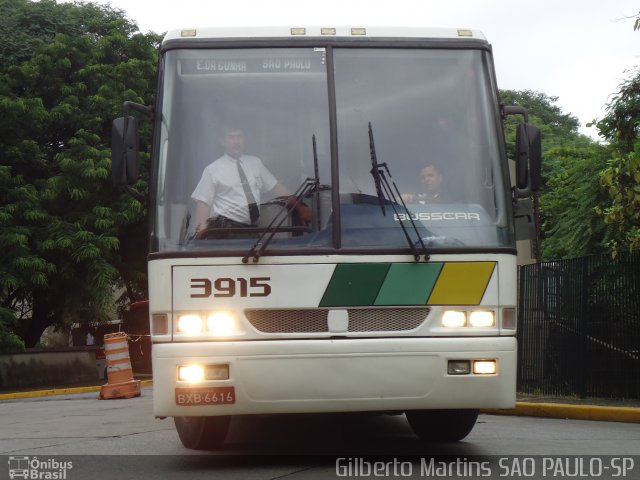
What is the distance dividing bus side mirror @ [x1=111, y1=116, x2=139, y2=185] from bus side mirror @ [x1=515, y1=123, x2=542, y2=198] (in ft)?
9.16

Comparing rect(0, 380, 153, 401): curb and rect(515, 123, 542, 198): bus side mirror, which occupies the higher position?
rect(515, 123, 542, 198): bus side mirror

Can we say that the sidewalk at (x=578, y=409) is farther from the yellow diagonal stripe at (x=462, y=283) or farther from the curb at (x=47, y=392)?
the curb at (x=47, y=392)

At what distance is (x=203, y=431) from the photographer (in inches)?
335

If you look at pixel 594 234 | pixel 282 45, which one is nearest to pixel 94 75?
pixel 594 234

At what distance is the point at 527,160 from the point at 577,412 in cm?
585

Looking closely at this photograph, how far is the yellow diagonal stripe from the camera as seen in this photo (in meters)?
7.43

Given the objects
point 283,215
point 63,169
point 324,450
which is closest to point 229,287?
point 283,215

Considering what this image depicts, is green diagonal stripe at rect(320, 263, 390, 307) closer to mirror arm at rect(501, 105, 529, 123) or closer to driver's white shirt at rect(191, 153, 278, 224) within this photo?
driver's white shirt at rect(191, 153, 278, 224)

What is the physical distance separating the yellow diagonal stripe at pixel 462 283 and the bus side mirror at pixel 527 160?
796 millimetres

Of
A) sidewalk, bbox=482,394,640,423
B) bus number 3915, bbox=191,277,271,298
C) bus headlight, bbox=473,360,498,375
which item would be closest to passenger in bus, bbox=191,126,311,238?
bus number 3915, bbox=191,277,271,298

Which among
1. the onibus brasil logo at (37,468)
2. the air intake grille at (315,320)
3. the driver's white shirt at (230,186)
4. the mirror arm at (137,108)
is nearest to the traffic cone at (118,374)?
the onibus brasil logo at (37,468)

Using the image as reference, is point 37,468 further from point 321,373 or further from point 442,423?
point 442,423

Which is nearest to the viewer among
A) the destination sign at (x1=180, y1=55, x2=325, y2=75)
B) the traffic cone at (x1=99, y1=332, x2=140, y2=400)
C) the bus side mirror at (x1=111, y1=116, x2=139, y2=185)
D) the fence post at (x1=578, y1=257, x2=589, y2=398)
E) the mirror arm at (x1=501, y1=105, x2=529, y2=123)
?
the bus side mirror at (x1=111, y1=116, x2=139, y2=185)

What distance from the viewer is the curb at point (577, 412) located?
12.4m
